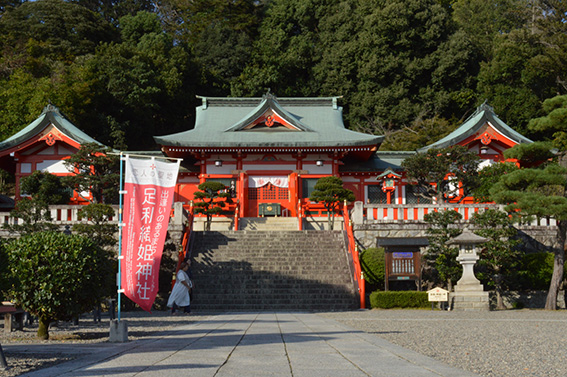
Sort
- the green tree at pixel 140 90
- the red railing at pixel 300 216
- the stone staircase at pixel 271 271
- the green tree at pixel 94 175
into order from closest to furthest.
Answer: the stone staircase at pixel 271 271, the green tree at pixel 94 175, the red railing at pixel 300 216, the green tree at pixel 140 90

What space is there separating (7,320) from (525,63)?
38806mm

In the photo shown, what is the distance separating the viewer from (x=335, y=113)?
33.4 m

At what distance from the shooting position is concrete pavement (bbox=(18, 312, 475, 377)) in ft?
19.4

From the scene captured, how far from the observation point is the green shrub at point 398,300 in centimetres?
1761

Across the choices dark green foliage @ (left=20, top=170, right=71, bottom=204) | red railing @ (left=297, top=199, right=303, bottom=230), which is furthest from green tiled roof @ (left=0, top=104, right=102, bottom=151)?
red railing @ (left=297, top=199, right=303, bottom=230)

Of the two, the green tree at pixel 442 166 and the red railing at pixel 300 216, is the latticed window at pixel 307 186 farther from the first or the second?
the green tree at pixel 442 166

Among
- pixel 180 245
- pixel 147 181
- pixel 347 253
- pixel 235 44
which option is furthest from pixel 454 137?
pixel 235 44

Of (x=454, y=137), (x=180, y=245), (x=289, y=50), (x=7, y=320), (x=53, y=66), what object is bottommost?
(x=7, y=320)

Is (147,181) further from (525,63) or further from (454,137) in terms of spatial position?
(525,63)

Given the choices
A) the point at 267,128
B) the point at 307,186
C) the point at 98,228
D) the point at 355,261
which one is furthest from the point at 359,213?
the point at 267,128

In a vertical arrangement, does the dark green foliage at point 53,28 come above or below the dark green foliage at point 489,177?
above

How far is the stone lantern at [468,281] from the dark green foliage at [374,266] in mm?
2275

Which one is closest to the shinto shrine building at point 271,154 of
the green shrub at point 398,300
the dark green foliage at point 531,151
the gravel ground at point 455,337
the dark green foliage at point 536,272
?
the dark green foliage at point 531,151

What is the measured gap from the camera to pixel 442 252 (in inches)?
740
